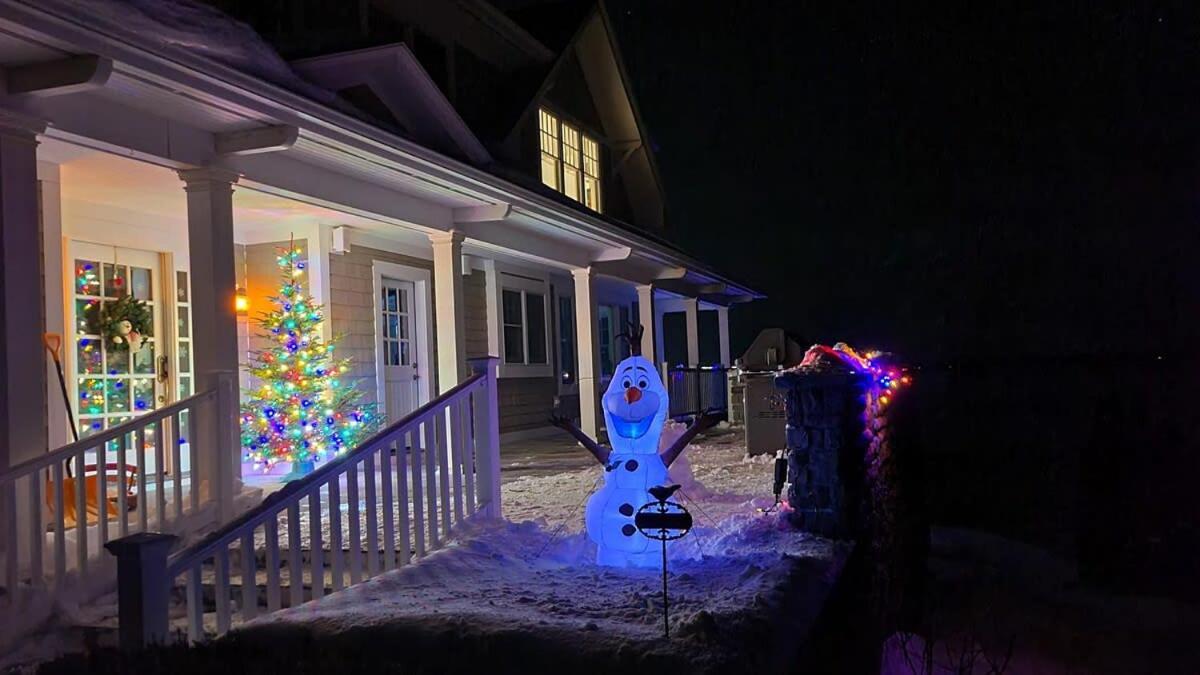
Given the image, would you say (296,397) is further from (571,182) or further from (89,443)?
(571,182)

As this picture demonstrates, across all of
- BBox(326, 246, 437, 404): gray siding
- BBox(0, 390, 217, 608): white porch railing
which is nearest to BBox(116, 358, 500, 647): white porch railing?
BBox(0, 390, 217, 608): white porch railing

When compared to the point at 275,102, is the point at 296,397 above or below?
below

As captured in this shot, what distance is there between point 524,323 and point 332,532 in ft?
36.7

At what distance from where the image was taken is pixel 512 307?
15898 mm

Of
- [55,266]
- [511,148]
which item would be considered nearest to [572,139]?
[511,148]

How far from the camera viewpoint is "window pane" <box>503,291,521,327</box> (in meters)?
15.7

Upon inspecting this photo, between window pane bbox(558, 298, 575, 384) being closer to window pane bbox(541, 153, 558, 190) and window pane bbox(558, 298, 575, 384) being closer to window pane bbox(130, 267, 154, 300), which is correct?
window pane bbox(541, 153, 558, 190)

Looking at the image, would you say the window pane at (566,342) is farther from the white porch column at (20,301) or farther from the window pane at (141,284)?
the white porch column at (20,301)

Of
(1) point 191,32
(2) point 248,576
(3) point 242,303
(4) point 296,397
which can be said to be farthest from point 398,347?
(2) point 248,576

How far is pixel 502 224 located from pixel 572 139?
561cm

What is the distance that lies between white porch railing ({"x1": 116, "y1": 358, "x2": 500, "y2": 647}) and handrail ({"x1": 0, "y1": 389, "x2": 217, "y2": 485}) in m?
0.81

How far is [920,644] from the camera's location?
8.46 m

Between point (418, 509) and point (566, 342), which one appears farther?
point (566, 342)

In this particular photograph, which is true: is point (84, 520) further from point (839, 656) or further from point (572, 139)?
point (572, 139)
